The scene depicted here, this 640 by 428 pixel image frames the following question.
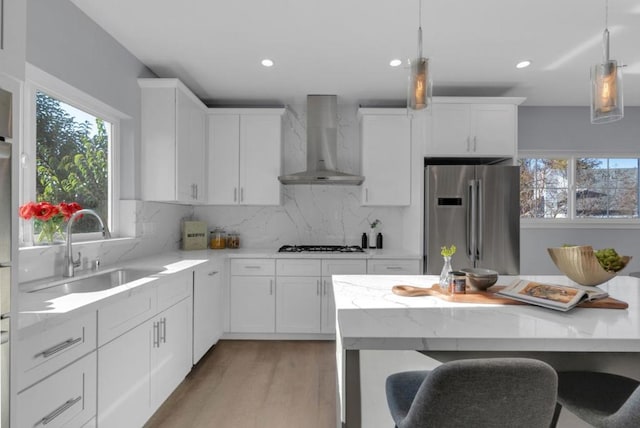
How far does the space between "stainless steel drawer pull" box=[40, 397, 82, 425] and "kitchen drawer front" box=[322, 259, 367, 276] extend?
222 centimetres

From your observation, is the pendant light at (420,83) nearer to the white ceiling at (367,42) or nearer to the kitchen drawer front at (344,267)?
the white ceiling at (367,42)

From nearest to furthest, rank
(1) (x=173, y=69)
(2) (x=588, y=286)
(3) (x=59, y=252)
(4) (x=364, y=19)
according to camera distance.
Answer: (2) (x=588, y=286)
(3) (x=59, y=252)
(4) (x=364, y=19)
(1) (x=173, y=69)

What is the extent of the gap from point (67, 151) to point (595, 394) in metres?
3.02

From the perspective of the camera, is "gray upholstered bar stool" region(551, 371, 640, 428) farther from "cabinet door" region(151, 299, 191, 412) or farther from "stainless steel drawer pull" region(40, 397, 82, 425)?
"cabinet door" region(151, 299, 191, 412)

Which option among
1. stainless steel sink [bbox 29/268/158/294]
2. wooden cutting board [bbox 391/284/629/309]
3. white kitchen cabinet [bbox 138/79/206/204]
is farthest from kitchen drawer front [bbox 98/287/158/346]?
wooden cutting board [bbox 391/284/629/309]

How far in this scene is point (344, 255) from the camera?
3344 mm

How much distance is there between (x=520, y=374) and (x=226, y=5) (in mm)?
2398

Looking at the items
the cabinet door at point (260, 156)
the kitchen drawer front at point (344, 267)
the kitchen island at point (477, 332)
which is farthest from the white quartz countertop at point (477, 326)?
the cabinet door at point (260, 156)

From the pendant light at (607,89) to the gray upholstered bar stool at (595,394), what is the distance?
3.47ft

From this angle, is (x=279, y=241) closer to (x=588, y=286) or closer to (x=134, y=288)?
(x=134, y=288)

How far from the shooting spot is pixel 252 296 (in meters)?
3.41

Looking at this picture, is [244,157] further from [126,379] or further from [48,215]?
[126,379]

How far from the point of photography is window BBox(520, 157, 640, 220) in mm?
4074

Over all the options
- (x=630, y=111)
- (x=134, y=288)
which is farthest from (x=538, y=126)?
(x=134, y=288)
